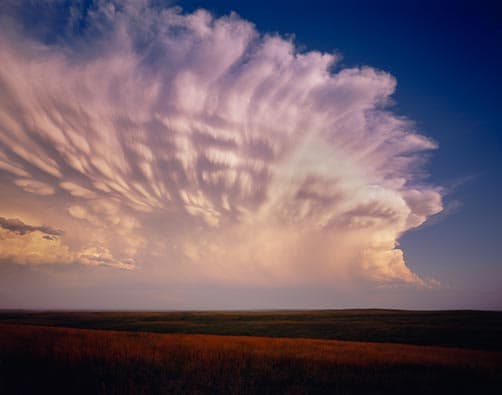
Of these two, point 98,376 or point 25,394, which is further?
point 98,376

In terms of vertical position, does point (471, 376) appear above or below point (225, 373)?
below

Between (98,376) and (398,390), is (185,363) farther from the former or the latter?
(398,390)

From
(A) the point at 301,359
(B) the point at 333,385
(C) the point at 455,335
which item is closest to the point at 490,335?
(C) the point at 455,335

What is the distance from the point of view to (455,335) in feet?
115

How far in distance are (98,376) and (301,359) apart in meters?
9.44

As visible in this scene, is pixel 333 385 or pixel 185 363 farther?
pixel 185 363

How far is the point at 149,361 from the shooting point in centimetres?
1227

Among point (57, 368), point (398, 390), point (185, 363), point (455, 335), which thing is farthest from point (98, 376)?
point (455, 335)

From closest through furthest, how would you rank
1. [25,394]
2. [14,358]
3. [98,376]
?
[25,394] < [98,376] < [14,358]

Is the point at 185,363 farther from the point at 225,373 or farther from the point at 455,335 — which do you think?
the point at 455,335

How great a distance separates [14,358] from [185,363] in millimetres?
6967

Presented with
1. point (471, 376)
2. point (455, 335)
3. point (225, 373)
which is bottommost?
point (455, 335)

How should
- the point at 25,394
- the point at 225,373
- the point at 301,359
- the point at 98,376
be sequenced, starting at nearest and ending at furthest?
the point at 25,394, the point at 98,376, the point at 225,373, the point at 301,359

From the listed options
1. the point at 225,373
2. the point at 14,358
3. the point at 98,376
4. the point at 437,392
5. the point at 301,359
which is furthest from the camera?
the point at 301,359
